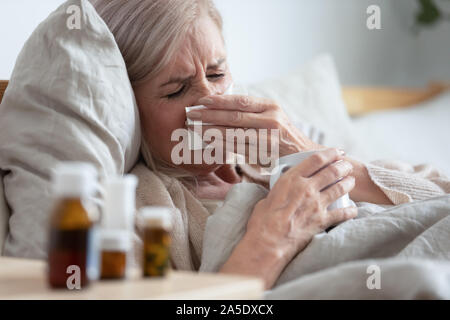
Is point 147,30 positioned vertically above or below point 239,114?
above

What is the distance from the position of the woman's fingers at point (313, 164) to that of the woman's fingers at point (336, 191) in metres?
0.04

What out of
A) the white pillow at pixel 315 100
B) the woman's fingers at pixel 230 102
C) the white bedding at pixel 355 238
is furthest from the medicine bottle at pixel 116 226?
the white pillow at pixel 315 100

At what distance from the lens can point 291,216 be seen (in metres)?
1.05

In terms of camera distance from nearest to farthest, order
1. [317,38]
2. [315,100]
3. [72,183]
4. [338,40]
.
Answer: [72,183] → [315,100] → [317,38] → [338,40]

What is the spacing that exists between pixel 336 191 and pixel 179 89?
0.40m

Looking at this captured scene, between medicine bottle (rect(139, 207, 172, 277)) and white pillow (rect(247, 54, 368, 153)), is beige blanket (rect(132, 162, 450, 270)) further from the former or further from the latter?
white pillow (rect(247, 54, 368, 153))

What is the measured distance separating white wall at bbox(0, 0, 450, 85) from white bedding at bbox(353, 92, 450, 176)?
0.43 m

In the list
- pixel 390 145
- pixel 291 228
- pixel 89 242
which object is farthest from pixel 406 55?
pixel 89 242

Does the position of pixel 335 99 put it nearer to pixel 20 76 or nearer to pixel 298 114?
pixel 298 114

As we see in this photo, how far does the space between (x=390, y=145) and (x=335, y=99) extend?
0.30 m

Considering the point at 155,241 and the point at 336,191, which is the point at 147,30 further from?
the point at 155,241

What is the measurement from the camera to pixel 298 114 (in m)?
2.01

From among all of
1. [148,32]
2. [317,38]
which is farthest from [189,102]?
[317,38]

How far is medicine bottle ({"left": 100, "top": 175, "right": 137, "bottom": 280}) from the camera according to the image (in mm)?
604
